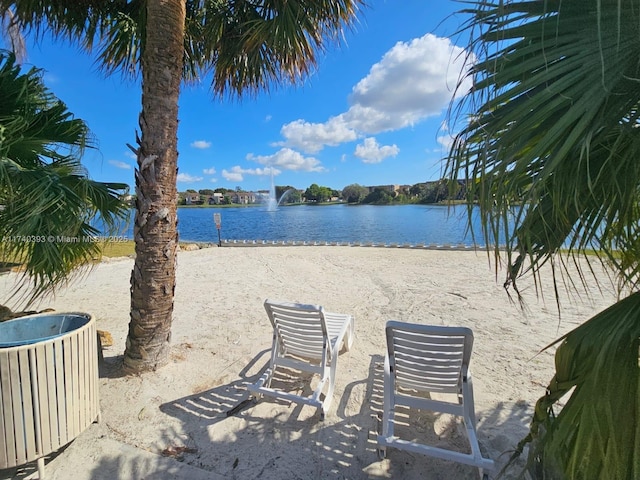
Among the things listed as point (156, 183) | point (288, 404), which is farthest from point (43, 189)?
point (288, 404)

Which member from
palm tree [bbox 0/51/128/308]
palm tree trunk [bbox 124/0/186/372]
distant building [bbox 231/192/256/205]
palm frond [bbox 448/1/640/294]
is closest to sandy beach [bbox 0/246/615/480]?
palm frond [bbox 448/1/640/294]

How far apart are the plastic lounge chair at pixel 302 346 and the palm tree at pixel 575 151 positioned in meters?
1.83

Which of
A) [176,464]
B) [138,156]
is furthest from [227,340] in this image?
[138,156]

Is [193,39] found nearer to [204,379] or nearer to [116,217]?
[116,217]

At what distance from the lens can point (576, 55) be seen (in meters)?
0.88

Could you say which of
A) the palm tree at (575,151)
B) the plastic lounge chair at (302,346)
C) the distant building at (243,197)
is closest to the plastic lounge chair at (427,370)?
the plastic lounge chair at (302,346)

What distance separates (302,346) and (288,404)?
0.54m

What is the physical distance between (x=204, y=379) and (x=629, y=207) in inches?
142

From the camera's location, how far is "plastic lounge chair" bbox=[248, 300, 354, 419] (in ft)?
8.89

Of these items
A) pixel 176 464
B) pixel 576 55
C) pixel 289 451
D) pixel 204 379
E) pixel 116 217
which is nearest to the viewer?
pixel 576 55

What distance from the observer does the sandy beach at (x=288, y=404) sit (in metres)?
2.19

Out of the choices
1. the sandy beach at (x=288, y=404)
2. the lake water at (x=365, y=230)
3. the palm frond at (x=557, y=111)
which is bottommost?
the sandy beach at (x=288, y=404)

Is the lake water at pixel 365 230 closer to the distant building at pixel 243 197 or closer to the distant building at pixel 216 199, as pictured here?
the distant building at pixel 243 197

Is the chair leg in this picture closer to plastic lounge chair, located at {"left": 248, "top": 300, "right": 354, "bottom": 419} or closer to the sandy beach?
the sandy beach
